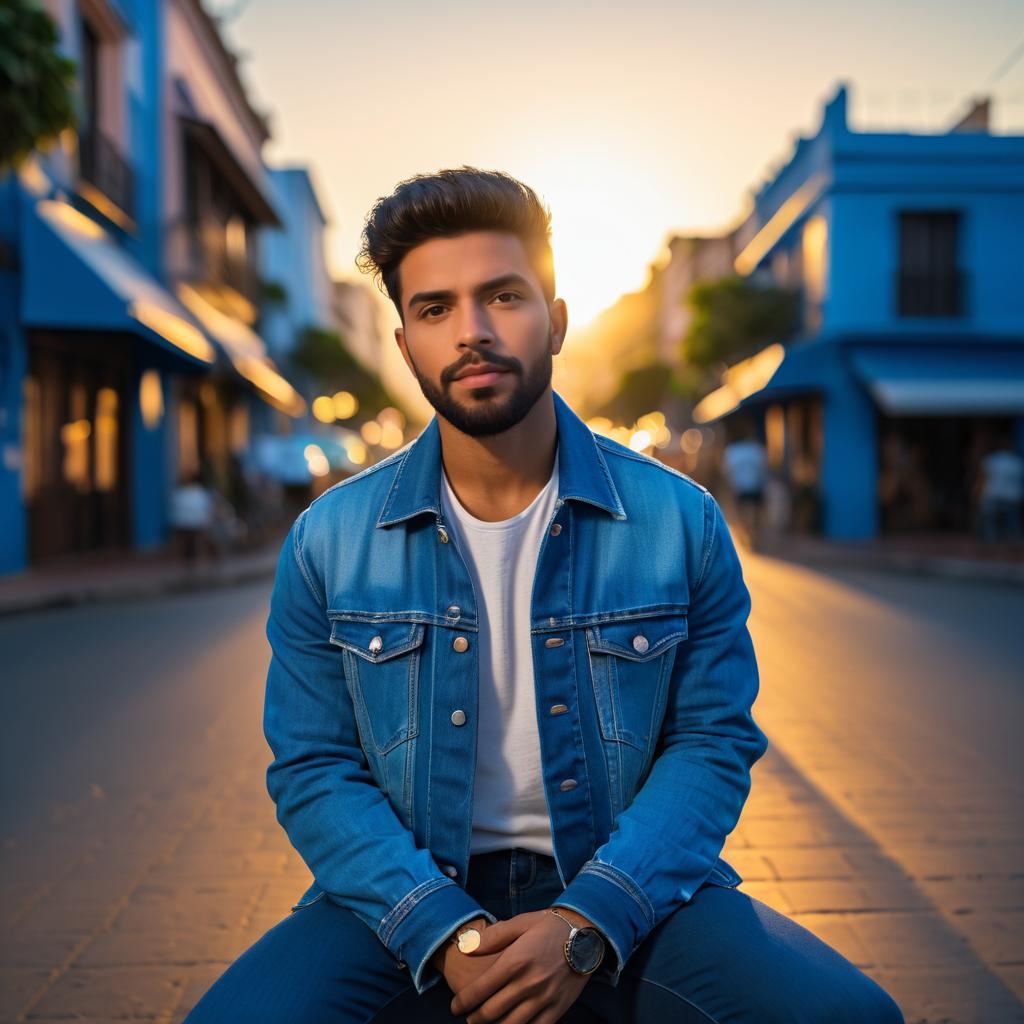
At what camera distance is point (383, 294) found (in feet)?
7.69

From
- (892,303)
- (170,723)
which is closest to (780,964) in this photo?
(170,723)

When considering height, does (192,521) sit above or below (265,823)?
above

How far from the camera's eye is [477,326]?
214 centimetres

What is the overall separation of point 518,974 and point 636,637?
0.60m

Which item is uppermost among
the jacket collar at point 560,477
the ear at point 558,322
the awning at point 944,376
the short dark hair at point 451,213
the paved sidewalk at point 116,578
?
the awning at point 944,376

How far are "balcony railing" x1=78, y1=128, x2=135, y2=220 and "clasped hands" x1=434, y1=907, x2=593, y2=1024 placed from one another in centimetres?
1629

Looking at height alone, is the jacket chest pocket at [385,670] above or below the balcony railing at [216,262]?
below

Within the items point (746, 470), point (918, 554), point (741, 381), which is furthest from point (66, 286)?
point (741, 381)

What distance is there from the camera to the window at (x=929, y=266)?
22812 millimetres

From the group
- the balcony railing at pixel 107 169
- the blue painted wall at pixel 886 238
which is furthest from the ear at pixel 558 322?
the blue painted wall at pixel 886 238

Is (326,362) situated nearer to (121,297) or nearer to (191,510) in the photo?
(191,510)

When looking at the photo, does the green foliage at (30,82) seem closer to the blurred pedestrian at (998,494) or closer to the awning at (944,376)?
the blurred pedestrian at (998,494)

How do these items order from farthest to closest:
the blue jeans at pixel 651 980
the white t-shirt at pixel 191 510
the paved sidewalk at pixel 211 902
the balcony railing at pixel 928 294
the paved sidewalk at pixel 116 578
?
the balcony railing at pixel 928 294 < the white t-shirt at pixel 191 510 < the paved sidewalk at pixel 116 578 < the paved sidewalk at pixel 211 902 < the blue jeans at pixel 651 980

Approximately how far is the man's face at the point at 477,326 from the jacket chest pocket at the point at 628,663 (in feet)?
1.40
